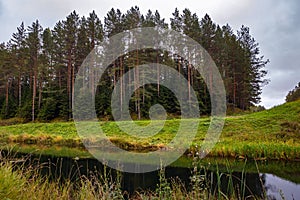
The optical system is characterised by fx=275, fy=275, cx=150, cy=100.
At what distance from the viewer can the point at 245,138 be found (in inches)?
593

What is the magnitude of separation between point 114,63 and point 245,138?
20161 millimetres

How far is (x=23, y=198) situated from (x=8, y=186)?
26cm

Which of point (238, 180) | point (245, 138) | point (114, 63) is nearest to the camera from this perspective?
point (238, 180)

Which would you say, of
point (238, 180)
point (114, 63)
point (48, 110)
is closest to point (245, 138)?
point (238, 180)

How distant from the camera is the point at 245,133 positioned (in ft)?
52.4

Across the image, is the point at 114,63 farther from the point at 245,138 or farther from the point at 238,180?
→ the point at 238,180

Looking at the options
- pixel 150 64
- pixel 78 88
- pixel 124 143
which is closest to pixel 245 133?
pixel 124 143

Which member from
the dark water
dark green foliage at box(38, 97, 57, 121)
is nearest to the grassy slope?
the dark water

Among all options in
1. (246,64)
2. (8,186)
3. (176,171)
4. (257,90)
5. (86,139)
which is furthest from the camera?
(257,90)

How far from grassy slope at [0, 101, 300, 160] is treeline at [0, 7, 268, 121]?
374 inches

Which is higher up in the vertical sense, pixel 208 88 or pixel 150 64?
pixel 150 64

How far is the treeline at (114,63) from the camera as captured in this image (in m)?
31.3

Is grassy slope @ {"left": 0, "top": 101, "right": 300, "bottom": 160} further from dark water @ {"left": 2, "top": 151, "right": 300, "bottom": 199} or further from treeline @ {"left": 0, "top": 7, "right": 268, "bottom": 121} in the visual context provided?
treeline @ {"left": 0, "top": 7, "right": 268, "bottom": 121}

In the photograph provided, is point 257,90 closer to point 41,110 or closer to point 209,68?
point 209,68
